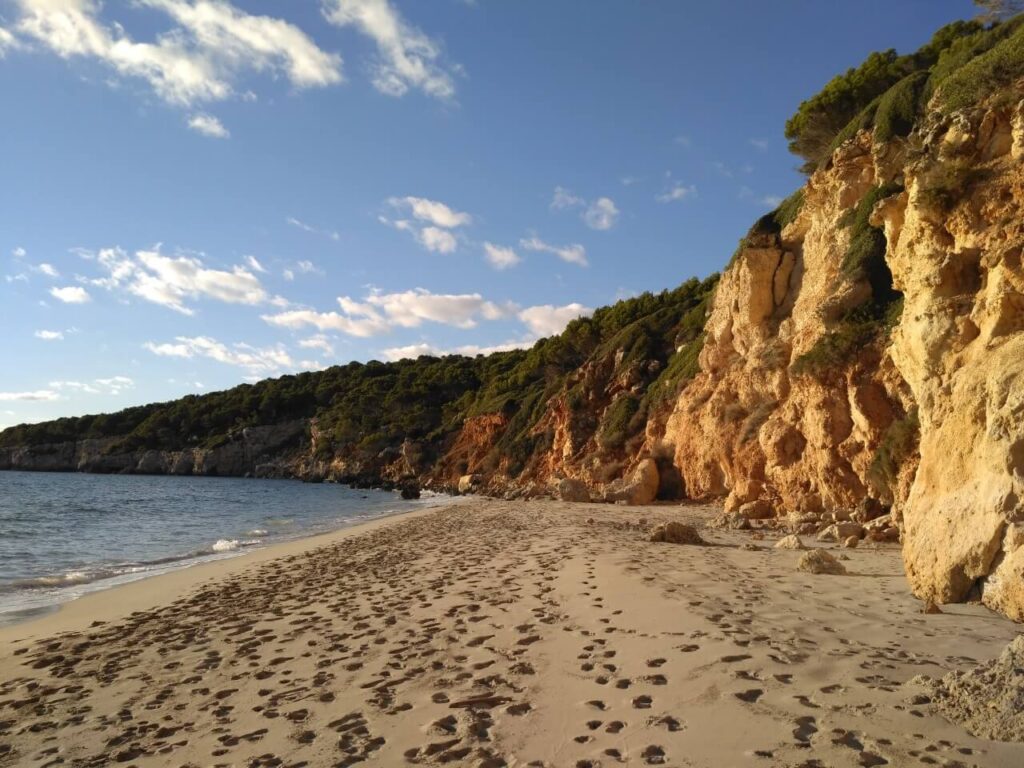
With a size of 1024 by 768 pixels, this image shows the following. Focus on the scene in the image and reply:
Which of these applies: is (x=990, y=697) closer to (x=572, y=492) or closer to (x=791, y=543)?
(x=791, y=543)

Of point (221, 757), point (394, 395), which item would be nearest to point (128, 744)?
point (221, 757)

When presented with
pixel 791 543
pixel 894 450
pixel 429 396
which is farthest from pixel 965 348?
pixel 429 396

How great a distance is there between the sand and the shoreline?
8cm

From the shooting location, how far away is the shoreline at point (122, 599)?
8945mm

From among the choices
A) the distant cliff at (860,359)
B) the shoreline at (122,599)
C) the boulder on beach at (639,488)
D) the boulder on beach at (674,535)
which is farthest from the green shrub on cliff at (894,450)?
the boulder on beach at (639,488)

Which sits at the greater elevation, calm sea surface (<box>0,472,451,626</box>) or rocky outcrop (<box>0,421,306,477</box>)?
rocky outcrop (<box>0,421,306,477</box>)

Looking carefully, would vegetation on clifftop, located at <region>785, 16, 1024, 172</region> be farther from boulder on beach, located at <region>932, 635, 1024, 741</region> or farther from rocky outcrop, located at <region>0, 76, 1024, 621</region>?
boulder on beach, located at <region>932, 635, 1024, 741</region>

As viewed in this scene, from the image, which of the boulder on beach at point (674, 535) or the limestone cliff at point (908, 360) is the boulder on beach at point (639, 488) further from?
the boulder on beach at point (674, 535)

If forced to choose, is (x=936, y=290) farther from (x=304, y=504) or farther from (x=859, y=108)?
(x=304, y=504)

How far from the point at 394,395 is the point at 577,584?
258 feet

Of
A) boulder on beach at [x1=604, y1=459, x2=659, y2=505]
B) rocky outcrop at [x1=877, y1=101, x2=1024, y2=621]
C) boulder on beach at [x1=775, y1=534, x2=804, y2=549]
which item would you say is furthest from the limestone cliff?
boulder on beach at [x1=604, y1=459, x2=659, y2=505]

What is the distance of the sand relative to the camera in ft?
13.6

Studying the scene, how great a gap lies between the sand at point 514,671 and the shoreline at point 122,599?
8cm

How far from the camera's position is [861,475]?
16.3 m
